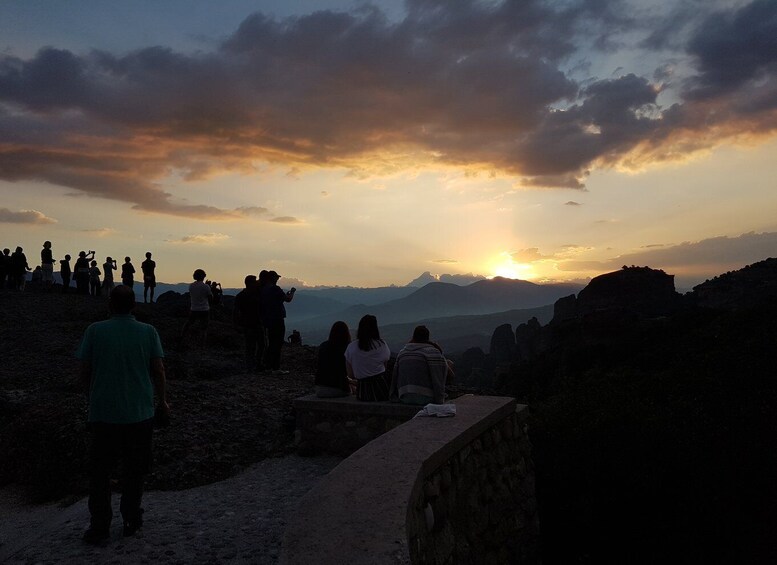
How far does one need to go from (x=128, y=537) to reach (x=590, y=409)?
15266mm

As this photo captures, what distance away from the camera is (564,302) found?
132 meters

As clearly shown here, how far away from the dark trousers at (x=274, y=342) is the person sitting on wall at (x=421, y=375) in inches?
209

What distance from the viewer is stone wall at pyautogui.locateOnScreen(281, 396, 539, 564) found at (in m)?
3.15

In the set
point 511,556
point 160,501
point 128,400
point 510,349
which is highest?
point 128,400

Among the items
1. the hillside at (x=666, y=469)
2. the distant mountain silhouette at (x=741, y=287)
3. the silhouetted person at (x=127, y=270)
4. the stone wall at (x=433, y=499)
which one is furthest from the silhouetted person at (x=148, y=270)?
the distant mountain silhouette at (x=741, y=287)

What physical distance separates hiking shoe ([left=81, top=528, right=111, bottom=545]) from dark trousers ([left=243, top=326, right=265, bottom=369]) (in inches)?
295

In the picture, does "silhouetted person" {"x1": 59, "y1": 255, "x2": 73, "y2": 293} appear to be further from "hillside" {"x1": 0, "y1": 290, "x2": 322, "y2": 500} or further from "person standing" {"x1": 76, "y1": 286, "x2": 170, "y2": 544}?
"person standing" {"x1": 76, "y1": 286, "x2": 170, "y2": 544}

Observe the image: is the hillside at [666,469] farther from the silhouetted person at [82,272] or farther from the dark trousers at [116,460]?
the silhouetted person at [82,272]

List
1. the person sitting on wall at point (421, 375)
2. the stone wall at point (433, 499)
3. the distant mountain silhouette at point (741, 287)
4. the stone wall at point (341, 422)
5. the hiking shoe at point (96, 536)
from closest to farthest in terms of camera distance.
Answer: the stone wall at point (433, 499)
the hiking shoe at point (96, 536)
the person sitting on wall at point (421, 375)
the stone wall at point (341, 422)
the distant mountain silhouette at point (741, 287)

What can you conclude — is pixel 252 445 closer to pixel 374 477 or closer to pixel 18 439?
pixel 18 439

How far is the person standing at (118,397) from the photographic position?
14.0ft

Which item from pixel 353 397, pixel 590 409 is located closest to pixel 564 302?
pixel 590 409

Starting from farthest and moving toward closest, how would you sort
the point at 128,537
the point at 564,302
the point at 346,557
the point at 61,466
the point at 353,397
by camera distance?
the point at 564,302 < the point at 353,397 < the point at 61,466 < the point at 128,537 < the point at 346,557

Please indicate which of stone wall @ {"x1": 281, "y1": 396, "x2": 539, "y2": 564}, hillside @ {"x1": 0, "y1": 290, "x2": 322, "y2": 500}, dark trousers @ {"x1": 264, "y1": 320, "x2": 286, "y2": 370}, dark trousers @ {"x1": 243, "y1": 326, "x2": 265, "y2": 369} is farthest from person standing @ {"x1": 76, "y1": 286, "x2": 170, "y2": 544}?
dark trousers @ {"x1": 243, "y1": 326, "x2": 265, "y2": 369}
